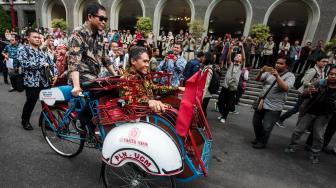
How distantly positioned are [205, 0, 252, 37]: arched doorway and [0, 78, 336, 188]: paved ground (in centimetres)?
1219

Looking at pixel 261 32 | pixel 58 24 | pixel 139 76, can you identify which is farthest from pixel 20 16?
pixel 139 76

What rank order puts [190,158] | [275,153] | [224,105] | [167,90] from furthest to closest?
1. [224,105]
2. [275,153]
3. [167,90]
4. [190,158]

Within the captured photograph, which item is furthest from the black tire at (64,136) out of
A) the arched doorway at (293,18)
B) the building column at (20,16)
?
the building column at (20,16)

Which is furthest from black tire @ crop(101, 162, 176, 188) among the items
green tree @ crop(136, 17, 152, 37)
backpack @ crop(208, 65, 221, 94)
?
green tree @ crop(136, 17, 152, 37)

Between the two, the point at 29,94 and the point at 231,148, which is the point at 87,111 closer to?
the point at 29,94

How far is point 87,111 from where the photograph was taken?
282cm

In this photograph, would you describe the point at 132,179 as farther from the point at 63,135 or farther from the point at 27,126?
the point at 27,126

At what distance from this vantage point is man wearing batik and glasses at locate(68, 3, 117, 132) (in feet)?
8.59

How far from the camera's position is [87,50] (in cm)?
280

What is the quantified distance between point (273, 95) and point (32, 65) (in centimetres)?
463

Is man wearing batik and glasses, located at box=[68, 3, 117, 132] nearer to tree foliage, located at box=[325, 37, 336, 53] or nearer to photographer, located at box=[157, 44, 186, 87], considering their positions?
photographer, located at box=[157, 44, 186, 87]

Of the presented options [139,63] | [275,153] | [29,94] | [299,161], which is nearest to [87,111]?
[139,63]

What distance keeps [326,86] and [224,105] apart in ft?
8.33

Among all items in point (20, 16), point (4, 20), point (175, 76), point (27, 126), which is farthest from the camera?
point (20, 16)
